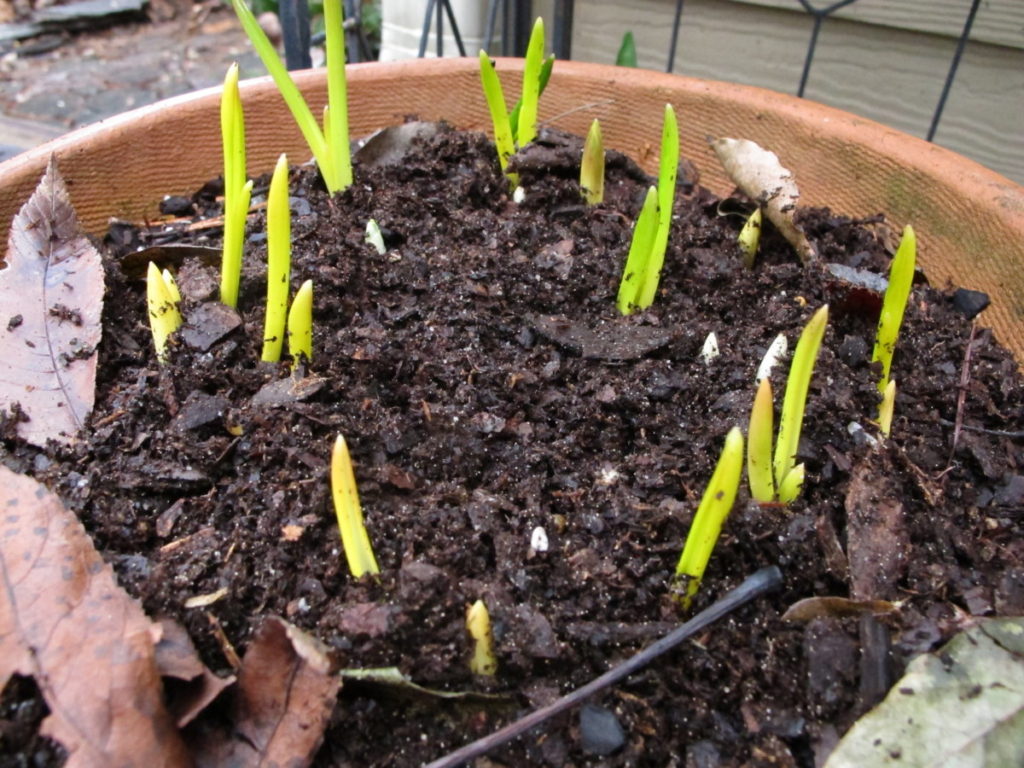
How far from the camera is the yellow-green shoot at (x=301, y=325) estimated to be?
732 mm

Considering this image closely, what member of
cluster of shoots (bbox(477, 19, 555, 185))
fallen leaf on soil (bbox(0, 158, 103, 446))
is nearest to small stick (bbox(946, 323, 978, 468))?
cluster of shoots (bbox(477, 19, 555, 185))

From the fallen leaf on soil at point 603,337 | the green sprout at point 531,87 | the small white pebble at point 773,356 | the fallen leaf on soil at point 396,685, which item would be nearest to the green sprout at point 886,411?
the small white pebble at point 773,356

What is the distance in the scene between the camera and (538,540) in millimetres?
660

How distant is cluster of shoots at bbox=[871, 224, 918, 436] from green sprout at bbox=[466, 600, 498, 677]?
429 millimetres

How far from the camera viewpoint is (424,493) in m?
0.70

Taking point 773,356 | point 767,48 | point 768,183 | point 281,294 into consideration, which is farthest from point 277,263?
point 767,48

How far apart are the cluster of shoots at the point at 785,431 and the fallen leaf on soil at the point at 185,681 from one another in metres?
0.42

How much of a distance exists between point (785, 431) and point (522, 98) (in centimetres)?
63

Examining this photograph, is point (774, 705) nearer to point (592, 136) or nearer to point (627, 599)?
point (627, 599)

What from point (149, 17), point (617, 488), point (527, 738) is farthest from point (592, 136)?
point (149, 17)

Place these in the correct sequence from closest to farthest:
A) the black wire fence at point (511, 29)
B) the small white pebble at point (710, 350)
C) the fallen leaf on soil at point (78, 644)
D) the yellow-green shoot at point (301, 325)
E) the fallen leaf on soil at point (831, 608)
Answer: the fallen leaf on soil at point (78, 644)
the fallen leaf on soil at point (831, 608)
the yellow-green shoot at point (301, 325)
the small white pebble at point (710, 350)
the black wire fence at point (511, 29)

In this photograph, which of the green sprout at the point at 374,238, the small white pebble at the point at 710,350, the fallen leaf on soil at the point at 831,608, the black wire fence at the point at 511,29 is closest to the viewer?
A: the fallen leaf on soil at the point at 831,608

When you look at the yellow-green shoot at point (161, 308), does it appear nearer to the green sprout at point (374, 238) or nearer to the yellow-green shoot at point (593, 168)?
the green sprout at point (374, 238)

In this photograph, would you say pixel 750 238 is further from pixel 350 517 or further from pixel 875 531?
pixel 350 517
